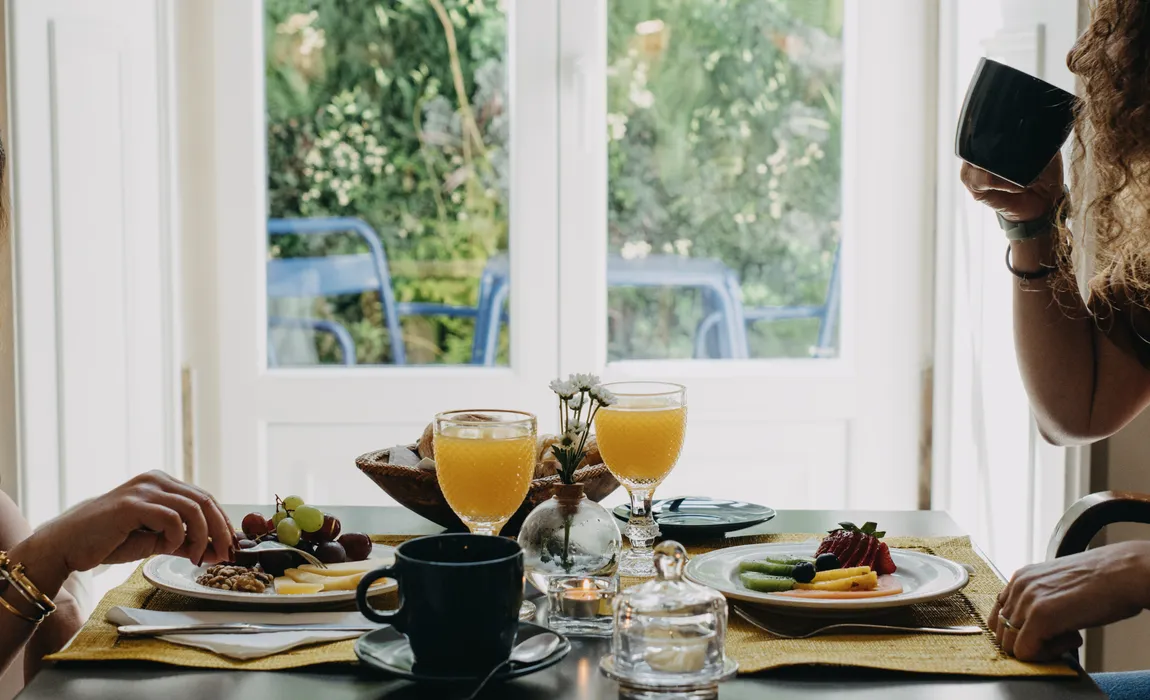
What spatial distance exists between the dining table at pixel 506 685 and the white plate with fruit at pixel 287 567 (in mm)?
142

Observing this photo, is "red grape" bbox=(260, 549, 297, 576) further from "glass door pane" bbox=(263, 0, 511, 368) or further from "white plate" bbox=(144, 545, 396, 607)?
"glass door pane" bbox=(263, 0, 511, 368)

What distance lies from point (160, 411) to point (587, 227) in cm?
120

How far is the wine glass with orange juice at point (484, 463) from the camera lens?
1.20 meters

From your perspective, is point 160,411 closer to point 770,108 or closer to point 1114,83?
point 770,108

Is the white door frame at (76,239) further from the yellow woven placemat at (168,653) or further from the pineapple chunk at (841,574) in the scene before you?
the pineapple chunk at (841,574)

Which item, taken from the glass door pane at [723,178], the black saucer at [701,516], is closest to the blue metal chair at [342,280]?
the glass door pane at [723,178]

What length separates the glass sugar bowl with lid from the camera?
915 mm

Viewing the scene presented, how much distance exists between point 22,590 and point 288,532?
0.83 feet

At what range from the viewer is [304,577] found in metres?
1.19

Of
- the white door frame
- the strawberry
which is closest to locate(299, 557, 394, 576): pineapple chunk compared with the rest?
the strawberry

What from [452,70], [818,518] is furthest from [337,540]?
[452,70]

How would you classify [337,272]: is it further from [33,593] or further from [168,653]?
[168,653]

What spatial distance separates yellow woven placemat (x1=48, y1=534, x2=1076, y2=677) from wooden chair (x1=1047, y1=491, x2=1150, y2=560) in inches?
6.8

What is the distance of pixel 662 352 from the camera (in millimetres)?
3350
